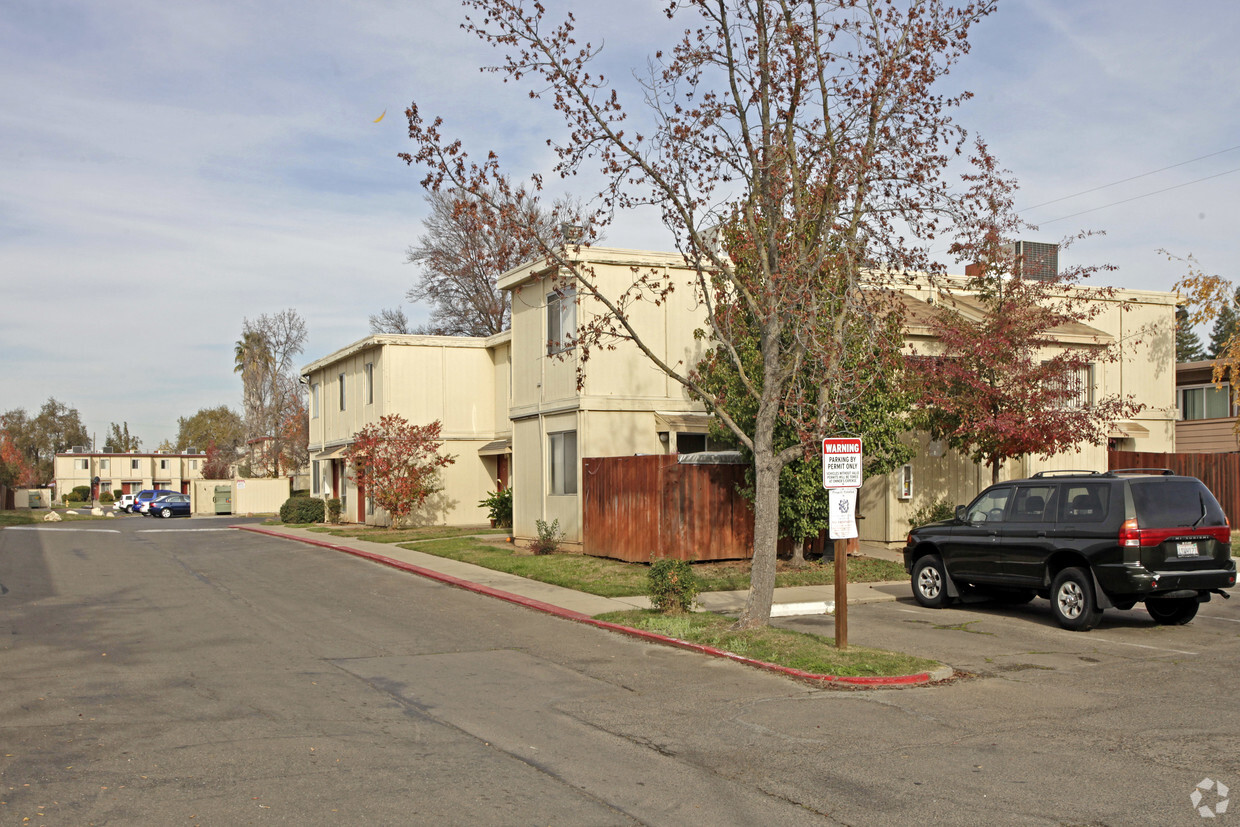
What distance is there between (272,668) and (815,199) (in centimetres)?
824

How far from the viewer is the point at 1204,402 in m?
32.9

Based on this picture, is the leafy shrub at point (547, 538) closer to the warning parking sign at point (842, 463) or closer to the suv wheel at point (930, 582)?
the suv wheel at point (930, 582)

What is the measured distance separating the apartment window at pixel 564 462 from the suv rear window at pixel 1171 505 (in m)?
12.6

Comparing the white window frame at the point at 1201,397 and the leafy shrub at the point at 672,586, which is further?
the white window frame at the point at 1201,397

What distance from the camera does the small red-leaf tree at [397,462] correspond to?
31.4m

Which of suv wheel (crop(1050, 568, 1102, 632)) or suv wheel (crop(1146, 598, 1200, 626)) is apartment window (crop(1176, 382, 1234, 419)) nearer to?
suv wheel (crop(1146, 598, 1200, 626))

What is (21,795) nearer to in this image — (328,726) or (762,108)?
(328,726)

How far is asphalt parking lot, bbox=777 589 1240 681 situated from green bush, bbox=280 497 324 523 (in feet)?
89.7

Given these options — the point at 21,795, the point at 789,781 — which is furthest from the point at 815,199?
the point at 21,795

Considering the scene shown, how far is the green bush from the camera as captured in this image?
38625 mm

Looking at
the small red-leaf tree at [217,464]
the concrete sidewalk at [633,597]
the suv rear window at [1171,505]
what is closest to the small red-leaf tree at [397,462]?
the concrete sidewalk at [633,597]

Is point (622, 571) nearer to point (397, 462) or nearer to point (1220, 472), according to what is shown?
point (397, 462)

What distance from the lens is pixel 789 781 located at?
6.90 metres

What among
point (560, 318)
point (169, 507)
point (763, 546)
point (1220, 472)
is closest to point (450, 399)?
point (560, 318)
